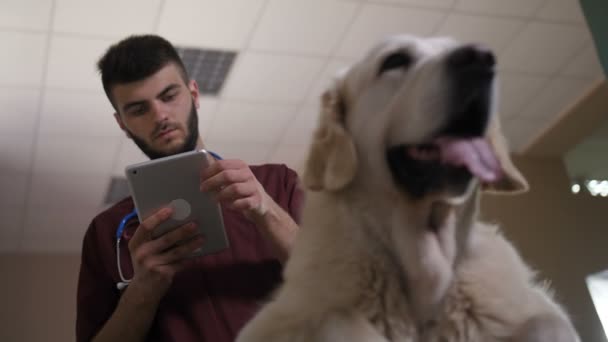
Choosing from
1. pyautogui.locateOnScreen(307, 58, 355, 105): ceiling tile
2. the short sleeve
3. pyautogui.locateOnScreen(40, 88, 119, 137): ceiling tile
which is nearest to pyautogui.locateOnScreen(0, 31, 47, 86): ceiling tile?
pyautogui.locateOnScreen(40, 88, 119, 137): ceiling tile

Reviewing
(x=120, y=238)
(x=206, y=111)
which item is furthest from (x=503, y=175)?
(x=206, y=111)

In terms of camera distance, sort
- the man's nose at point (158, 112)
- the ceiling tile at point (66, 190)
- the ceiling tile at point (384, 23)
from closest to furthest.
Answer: the man's nose at point (158, 112) → the ceiling tile at point (384, 23) → the ceiling tile at point (66, 190)

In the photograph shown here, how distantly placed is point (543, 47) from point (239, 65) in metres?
1.66

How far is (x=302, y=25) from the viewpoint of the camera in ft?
9.00


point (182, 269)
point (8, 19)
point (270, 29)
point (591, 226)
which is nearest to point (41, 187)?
point (8, 19)

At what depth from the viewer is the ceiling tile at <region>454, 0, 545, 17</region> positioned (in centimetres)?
279

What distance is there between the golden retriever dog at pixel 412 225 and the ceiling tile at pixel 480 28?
2.36 metres

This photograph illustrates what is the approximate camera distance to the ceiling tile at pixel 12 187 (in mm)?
3705

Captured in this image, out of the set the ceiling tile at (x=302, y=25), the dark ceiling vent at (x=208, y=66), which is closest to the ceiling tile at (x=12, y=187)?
the dark ceiling vent at (x=208, y=66)

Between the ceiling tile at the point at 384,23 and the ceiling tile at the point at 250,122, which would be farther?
the ceiling tile at the point at 250,122

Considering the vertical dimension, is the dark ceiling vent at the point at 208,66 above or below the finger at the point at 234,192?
below

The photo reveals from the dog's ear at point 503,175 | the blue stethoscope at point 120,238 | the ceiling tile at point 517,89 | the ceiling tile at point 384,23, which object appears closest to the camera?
the dog's ear at point 503,175

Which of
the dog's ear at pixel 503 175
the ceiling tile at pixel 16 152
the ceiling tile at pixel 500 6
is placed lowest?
the ceiling tile at pixel 16 152

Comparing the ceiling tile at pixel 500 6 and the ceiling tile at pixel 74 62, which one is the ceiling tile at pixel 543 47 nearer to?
the ceiling tile at pixel 500 6
